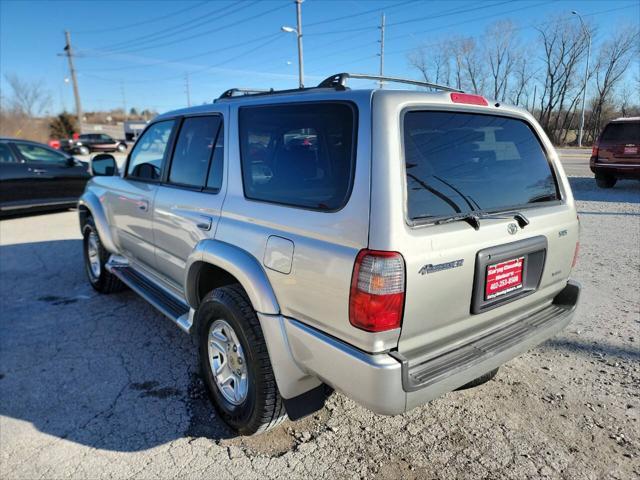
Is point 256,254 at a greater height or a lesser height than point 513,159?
lesser

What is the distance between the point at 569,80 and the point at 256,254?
55.5 metres

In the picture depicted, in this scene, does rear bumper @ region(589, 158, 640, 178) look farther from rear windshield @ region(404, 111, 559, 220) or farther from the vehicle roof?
the vehicle roof

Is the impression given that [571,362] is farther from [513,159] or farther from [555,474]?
[513,159]

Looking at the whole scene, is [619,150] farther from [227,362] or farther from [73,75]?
[73,75]

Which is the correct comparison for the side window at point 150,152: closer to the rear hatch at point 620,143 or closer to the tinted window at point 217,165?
the tinted window at point 217,165

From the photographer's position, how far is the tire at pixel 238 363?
230cm

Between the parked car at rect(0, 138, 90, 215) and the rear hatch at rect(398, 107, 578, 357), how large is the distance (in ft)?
31.1

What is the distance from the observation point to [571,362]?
3199 millimetres

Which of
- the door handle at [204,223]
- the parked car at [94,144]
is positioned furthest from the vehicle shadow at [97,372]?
the parked car at [94,144]

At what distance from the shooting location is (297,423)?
8.79 feet

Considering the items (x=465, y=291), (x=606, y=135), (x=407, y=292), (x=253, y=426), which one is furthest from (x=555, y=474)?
(x=606, y=135)

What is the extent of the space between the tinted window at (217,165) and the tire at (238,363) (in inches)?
27.7

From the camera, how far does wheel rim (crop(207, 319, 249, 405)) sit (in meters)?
2.53

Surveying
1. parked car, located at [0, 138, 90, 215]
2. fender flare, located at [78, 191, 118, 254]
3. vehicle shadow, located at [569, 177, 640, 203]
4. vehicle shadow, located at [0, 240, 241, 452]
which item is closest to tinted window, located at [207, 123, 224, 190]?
vehicle shadow, located at [0, 240, 241, 452]
